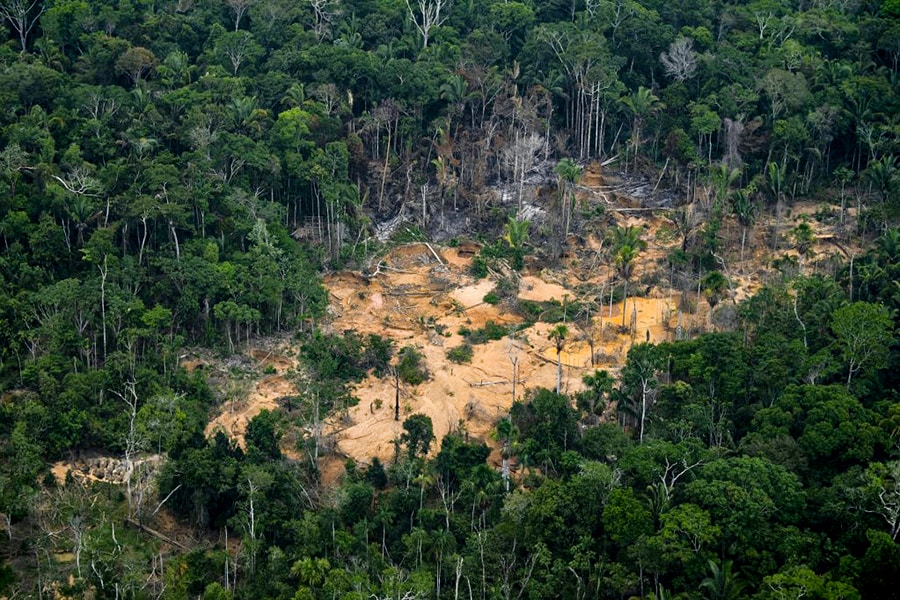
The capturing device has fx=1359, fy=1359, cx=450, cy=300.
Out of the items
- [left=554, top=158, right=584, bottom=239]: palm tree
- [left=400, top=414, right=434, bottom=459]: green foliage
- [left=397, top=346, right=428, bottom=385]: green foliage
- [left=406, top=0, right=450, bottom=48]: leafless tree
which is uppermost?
[left=406, top=0, right=450, bottom=48]: leafless tree

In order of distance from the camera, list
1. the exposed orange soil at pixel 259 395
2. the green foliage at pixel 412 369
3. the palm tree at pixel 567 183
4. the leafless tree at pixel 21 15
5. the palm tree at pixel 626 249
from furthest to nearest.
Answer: the leafless tree at pixel 21 15 → the palm tree at pixel 567 183 → the palm tree at pixel 626 249 → the green foliage at pixel 412 369 → the exposed orange soil at pixel 259 395

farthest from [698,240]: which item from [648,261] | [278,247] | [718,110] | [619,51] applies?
[278,247]

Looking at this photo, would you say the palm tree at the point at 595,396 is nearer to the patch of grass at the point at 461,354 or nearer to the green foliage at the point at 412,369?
the patch of grass at the point at 461,354

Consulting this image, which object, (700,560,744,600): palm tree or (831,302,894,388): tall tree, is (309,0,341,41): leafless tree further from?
Answer: (700,560,744,600): palm tree

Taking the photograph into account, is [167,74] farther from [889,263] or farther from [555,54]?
[889,263]

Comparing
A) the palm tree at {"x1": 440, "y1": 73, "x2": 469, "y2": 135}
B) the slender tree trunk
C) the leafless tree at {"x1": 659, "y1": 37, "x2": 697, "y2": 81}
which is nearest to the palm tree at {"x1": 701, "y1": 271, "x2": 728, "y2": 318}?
the slender tree trunk

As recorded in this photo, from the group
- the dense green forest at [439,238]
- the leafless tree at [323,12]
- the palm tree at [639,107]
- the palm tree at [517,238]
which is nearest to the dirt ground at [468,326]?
the palm tree at [517,238]
